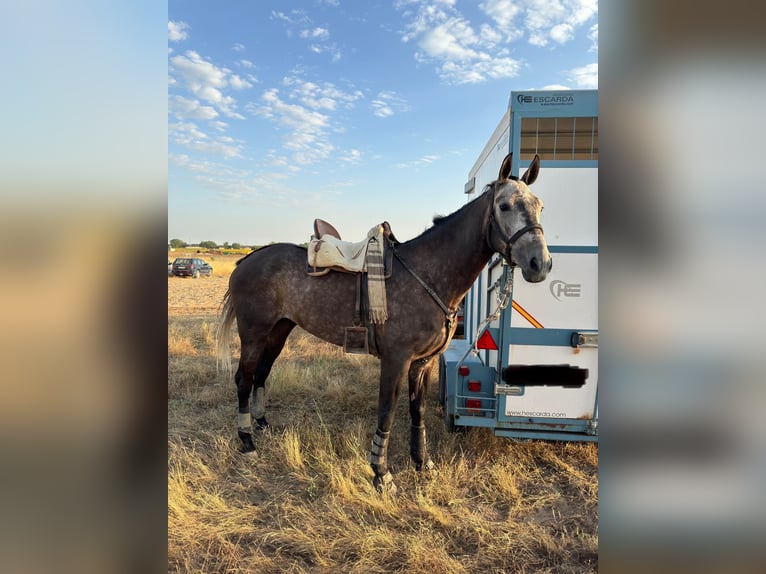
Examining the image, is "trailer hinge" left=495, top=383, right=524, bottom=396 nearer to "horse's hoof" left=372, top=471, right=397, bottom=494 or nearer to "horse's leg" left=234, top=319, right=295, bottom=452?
"horse's hoof" left=372, top=471, right=397, bottom=494

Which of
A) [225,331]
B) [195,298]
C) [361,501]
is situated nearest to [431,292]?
[361,501]

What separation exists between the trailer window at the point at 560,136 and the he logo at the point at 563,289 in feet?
3.63

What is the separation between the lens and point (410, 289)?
324 centimetres

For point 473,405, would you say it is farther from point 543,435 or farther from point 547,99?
point 547,99

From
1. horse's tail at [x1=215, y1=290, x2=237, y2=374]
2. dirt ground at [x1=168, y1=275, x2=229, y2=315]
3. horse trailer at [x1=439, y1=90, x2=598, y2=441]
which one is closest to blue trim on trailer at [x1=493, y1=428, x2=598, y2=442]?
horse trailer at [x1=439, y1=90, x2=598, y2=441]

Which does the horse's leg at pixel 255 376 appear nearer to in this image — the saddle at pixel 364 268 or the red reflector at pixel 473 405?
the saddle at pixel 364 268

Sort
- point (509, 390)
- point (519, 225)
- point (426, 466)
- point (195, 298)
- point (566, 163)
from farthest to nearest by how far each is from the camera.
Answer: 1. point (195, 298)
2. point (426, 466)
3. point (509, 390)
4. point (566, 163)
5. point (519, 225)

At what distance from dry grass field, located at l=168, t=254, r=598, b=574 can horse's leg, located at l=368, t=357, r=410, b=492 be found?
0.12 m

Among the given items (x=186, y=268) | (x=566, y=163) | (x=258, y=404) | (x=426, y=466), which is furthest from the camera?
(x=186, y=268)

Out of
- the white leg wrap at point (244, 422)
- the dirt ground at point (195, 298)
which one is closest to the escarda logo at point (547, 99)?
the white leg wrap at point (244, 422)

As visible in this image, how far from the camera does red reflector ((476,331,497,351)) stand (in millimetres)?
3381

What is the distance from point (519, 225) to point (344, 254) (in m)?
1.54

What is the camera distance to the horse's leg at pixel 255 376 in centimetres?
389

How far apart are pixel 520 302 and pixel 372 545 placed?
206 cm
